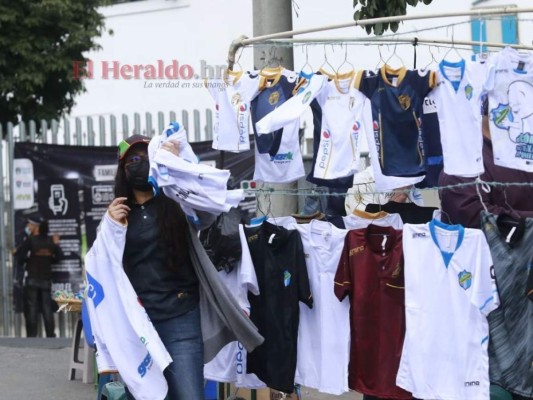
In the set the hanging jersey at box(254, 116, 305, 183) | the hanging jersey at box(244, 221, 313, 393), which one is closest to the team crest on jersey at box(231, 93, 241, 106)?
the hanging jersey at box(254, 116, 305, 183)

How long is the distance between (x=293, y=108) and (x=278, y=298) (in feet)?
4.20

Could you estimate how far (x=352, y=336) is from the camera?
20.8ft

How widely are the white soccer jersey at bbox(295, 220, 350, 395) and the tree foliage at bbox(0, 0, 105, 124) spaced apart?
12.2 m

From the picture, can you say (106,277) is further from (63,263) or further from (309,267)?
(63,263)

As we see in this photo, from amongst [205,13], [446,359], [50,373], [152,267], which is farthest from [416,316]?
[205,13]

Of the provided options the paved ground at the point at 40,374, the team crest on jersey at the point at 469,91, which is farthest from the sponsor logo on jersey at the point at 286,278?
the paved ground at the point at 40,374

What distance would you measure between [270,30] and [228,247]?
225cm

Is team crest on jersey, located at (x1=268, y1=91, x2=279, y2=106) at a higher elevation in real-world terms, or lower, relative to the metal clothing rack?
lower

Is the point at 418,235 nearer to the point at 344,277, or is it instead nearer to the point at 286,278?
the point at 344,277

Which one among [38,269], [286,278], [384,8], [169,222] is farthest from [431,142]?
[38,269]

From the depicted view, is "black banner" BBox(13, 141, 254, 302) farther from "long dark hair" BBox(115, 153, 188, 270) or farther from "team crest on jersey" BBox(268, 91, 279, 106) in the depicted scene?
"long dark hair" BBox(115, 153, 188, 270)

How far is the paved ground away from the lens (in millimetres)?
8875

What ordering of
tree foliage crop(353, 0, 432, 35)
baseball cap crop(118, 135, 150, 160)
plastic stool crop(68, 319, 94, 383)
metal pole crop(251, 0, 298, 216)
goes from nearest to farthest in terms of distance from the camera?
1. baseball cap crop(118, 135, 150, 160)
2. tree foliage crop(353, 0, 432, 35)
3. metal pole crop(251, 0, 298, 216)
4. plastic stool crop(68, 319, 94, 383)

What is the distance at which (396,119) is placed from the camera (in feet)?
20.6
